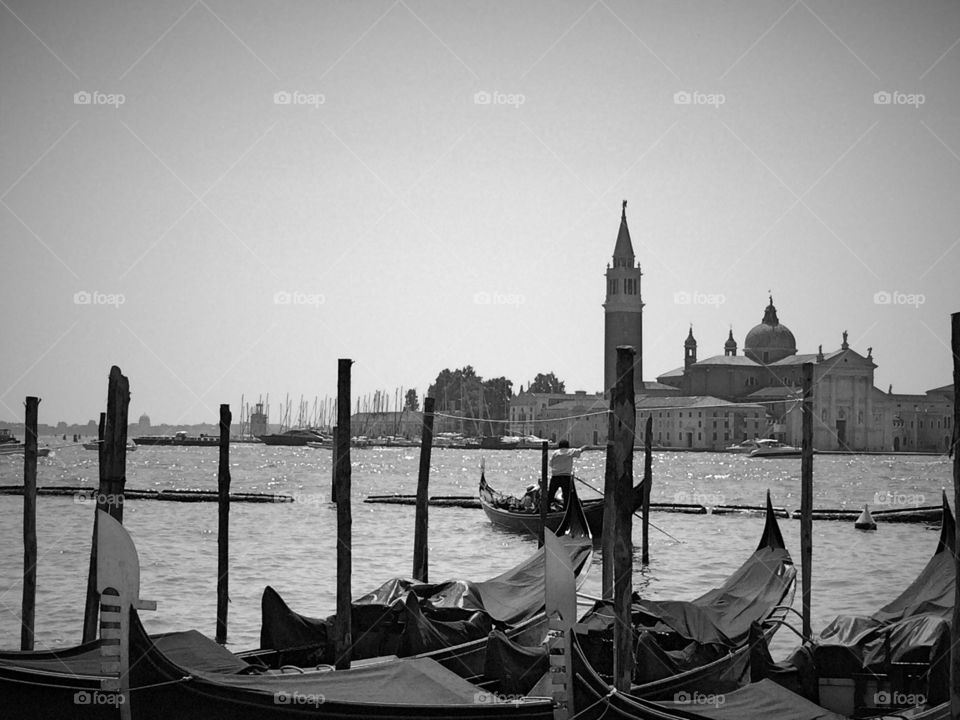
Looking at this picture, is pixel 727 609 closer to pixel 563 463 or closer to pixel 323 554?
pixel 563 463

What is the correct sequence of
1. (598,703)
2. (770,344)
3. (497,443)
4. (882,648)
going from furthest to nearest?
(497,443)
(770,344)
(882,648)
(598,703)

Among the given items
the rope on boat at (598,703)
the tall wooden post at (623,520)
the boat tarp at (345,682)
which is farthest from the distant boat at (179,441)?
the rope on boat at (598,703)

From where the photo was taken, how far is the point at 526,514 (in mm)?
18094

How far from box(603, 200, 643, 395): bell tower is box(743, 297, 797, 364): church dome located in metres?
11.0

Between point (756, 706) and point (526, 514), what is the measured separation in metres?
12.7

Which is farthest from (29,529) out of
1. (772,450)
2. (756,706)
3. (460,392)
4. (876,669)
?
(460,392)

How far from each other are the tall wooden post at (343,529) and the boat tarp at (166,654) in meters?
1.09

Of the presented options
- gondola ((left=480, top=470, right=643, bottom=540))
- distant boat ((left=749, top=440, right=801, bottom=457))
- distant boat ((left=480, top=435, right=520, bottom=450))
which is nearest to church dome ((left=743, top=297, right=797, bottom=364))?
distant boat ((left=749, top=440, right=801, bottom=457))

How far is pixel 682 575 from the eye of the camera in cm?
1457

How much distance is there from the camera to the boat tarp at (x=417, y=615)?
7.30 metres

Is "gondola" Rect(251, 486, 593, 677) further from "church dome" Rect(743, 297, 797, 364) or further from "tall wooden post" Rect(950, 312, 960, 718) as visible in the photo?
"church dome" Rect(743, 297, 797, 364)

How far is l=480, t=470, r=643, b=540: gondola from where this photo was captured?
16.6 m

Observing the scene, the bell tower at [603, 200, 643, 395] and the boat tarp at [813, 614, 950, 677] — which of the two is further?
the bell tower at [603, 200, 643, 395]

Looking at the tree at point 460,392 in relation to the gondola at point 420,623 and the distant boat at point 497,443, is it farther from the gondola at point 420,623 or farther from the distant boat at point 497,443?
the gondola at point 420,623
